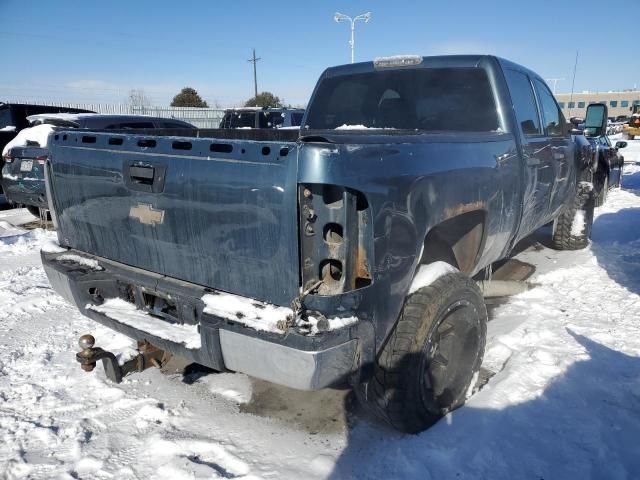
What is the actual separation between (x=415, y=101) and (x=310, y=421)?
7.92 feet

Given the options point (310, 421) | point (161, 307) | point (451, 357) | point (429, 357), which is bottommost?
point (310, 421)

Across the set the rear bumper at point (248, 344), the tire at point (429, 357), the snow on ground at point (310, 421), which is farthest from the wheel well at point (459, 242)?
the rear bumper at point (248, 344)

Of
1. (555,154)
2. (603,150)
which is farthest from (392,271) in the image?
(603,150)

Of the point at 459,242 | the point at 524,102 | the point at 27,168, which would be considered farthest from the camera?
the point at 27,168

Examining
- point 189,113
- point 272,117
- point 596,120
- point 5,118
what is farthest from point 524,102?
point 189,113

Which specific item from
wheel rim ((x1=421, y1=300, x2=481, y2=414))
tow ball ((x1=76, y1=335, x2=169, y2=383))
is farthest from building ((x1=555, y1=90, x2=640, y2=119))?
tow ball ((x1=76, y1=335, x2=169, y2=383))

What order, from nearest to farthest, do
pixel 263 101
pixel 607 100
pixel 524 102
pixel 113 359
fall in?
pixel 113 359 → pixel 524 102 → pixel 263 101 → pixel 607 100

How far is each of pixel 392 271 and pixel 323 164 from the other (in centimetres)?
58

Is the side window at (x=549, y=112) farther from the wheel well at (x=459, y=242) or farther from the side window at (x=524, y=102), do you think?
the wheel well at (x=459, y=242)

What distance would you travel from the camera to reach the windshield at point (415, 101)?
3.41 m

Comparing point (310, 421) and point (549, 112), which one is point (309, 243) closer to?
point (310, 421)

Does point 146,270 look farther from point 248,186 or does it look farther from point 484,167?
point 484,167

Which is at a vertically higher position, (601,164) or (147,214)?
(147,214)

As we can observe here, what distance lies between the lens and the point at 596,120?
595 centimetres
